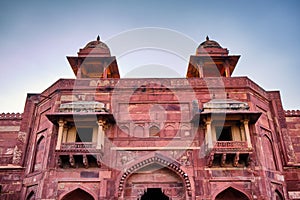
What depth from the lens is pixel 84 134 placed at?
480 inches

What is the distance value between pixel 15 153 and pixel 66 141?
3.35 m

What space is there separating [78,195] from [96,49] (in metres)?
7.14

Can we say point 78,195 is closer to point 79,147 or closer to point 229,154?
point 79,147

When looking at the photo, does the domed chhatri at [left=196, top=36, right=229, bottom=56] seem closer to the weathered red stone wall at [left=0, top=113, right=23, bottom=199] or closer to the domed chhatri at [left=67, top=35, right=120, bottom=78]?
the domed chhatri at [left=67, top=35, right=120, bottom=78]

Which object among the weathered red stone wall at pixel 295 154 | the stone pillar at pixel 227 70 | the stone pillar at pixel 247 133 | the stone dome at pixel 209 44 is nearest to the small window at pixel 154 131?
the stone pillar at pixel 247 133

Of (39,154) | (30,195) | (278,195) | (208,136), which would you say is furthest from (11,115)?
(278,195)

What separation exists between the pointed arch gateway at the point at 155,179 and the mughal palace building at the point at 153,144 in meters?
0.04

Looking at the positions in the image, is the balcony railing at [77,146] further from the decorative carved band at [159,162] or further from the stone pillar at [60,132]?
the decorative carved band at [159,162]

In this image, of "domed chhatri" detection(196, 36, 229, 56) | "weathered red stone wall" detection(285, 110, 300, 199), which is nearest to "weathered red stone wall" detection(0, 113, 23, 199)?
"domed chhatri" detection(196, 36, 229, 56)

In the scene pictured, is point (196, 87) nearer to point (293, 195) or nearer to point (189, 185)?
point (189, 185)

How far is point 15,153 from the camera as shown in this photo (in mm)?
13125

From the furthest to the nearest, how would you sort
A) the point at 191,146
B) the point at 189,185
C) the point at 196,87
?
1. the point at 196,87
2. the point at 191,146
3. the point at 189,185

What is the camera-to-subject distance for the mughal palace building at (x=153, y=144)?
35.2 feet

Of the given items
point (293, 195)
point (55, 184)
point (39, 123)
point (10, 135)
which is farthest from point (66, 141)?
point (293, 195)
